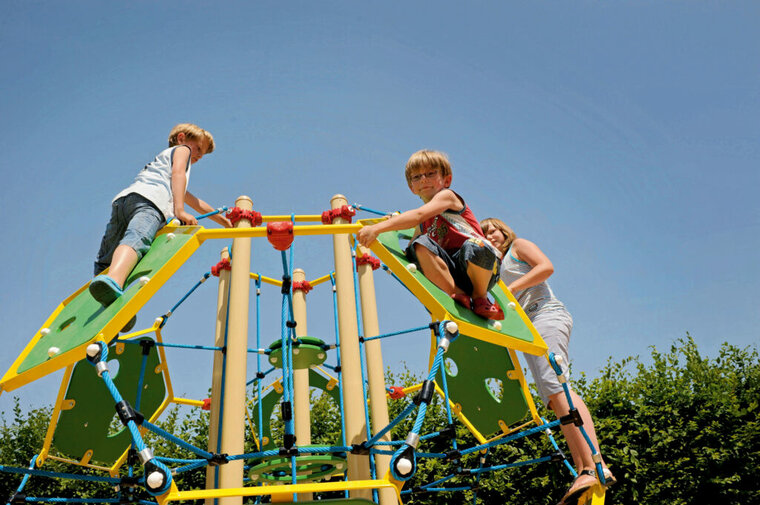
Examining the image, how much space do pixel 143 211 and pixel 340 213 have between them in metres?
1.48

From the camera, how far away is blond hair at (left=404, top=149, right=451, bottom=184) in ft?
10.7

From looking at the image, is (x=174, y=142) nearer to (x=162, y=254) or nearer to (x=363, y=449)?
(x=162, y=254)

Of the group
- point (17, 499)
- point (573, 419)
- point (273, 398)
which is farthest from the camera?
point (273, 398)

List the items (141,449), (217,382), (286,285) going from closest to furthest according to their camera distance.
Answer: (141,449)
(286,285)
(217,382)

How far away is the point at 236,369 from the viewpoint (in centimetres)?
386

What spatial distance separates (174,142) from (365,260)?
176cm

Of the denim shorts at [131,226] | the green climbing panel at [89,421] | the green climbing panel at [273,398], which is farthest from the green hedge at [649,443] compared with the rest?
the denim shorts at [131,226]

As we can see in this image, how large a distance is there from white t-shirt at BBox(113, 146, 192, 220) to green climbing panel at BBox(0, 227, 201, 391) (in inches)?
7.5

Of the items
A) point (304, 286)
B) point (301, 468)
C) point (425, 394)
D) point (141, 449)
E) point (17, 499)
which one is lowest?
point (141, 449)

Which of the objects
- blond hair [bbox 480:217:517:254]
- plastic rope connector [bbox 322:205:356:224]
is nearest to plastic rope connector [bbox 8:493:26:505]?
plastic rope connector [bbox 322:205:356:224]

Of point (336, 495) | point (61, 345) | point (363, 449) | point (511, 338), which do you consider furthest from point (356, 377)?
point (336, 495)

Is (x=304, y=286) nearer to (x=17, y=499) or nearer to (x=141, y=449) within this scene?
(x=17, y=499)

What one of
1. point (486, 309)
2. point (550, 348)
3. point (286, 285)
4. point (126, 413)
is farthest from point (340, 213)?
point (126, 413)

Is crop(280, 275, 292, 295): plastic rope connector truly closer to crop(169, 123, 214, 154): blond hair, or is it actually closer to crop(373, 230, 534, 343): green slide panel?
crop(373, 230, 534, 343): green slide panel
